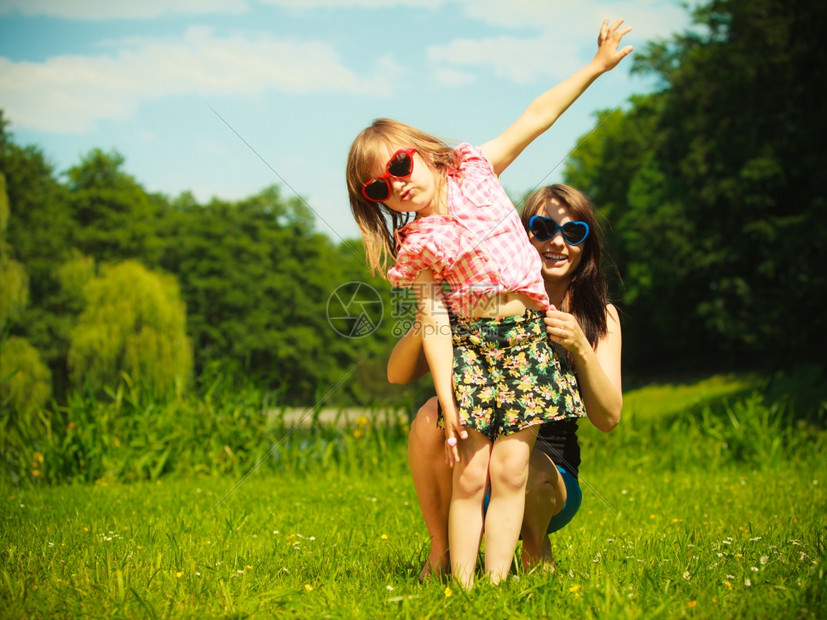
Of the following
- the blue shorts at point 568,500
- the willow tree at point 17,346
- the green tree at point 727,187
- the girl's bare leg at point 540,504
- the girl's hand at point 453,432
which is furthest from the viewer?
the willow tree at point 17,346

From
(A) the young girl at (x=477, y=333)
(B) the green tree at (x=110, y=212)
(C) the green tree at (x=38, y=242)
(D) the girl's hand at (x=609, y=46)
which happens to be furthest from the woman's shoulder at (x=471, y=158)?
(B) the green tree at (x=110, y=212)

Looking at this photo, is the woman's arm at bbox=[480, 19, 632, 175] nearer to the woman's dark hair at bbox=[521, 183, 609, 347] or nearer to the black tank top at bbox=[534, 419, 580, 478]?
the woman's dark hair at bbox=[521, 183, 609, 347]

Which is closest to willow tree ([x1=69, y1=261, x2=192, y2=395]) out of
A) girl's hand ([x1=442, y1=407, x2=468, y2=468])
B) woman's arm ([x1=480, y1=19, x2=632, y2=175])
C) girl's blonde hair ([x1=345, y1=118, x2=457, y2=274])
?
girl's blonde hair ([x1=345, y1=118, x2=457, y2=274])

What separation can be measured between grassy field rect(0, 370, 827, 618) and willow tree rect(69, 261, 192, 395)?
60.8ft

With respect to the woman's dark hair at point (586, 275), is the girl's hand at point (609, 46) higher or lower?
higher

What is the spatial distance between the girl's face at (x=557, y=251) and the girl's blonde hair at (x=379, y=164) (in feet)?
1.61

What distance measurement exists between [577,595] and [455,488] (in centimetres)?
47

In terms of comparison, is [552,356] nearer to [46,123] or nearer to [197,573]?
[197,573]

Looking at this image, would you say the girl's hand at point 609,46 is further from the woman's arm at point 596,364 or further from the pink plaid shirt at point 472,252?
the woman's arm at point 596,364

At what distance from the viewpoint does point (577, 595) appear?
6.72 feet

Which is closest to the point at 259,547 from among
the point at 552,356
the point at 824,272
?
the point at 552,356

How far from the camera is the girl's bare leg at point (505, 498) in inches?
87.8

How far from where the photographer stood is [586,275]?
2.77 m

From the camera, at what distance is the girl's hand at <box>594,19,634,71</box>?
2.51 metres
